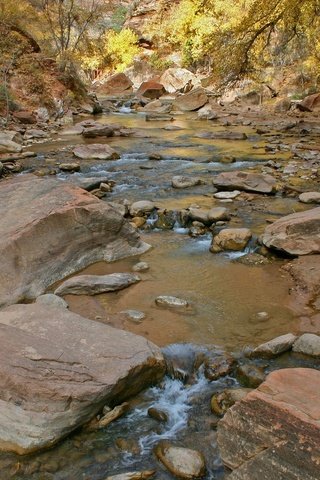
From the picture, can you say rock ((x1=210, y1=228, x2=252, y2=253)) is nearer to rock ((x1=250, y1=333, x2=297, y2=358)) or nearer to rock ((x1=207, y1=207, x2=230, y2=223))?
rock ((x1=207, y1=207, x2=230, y2=223))

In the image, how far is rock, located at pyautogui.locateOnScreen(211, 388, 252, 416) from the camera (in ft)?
9.28

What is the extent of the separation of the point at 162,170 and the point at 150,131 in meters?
5.91

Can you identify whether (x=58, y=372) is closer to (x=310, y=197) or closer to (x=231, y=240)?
(x=231, y=240)

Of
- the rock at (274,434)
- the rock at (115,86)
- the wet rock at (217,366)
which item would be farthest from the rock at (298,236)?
the rock at (115,86)

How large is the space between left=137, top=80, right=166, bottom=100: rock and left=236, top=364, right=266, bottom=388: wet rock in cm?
2431

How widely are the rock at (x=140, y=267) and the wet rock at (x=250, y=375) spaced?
196 centimetres

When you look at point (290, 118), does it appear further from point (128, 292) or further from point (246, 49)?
point (128, 292)

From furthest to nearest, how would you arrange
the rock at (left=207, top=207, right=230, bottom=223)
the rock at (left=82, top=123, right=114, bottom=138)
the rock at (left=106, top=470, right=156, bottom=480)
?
the rock at (left=82, top=123, right=114, bottom=138) → the rock at (left=207, top=207, right=230, bottom=223) → the rock at (left=106, top=470, right=156, bottom=480)

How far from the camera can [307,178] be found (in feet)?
28.2

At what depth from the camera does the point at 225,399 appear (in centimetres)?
288

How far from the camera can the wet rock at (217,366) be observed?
3.16m

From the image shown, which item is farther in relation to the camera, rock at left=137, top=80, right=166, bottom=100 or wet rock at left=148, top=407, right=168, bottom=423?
rock at left=137, top=80, right=166, bottom=100

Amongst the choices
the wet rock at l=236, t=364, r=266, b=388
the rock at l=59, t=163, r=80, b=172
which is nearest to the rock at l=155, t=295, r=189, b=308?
the wet rock at l=236, t=364, r=266, b=388

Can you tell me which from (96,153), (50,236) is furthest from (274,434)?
(96,153)
